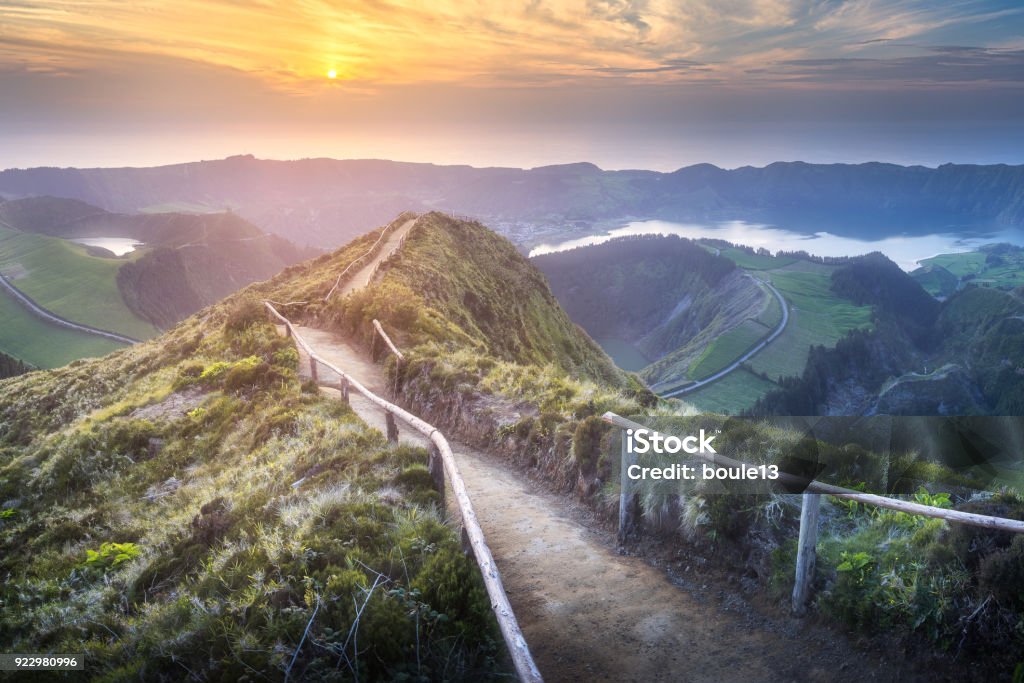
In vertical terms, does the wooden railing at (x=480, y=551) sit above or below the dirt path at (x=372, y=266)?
below

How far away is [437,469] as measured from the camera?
913 centimetres

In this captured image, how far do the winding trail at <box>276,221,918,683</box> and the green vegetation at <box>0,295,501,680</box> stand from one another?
158cm

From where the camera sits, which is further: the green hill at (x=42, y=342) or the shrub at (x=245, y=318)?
the green hill at (x=42, y=342)

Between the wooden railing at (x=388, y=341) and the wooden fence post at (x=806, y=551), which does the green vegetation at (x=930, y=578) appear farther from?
the wooden railing at (x=388, y=341)

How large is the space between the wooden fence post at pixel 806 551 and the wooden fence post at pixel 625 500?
2723 millimetres

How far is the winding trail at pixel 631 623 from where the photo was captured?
6.81 m

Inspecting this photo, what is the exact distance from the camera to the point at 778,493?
810 cm

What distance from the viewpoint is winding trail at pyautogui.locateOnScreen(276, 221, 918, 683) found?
6.81m

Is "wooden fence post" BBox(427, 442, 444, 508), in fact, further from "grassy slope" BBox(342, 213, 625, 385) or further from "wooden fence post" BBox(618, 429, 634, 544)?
"grassy slope" BBox(342, 213, 625, 385)

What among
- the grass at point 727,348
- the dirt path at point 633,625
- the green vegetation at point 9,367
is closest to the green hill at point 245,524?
the dirt path at point 633,625

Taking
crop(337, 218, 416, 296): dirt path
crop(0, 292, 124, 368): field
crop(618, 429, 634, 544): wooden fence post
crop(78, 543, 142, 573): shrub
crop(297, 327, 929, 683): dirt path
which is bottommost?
crop(0, 292, 124, 368): field

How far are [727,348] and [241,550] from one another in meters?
184

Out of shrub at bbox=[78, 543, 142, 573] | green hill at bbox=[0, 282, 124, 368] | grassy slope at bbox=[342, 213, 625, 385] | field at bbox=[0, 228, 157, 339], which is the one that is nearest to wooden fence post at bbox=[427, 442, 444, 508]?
shrub at bbox=[78, 543, 142, 573]

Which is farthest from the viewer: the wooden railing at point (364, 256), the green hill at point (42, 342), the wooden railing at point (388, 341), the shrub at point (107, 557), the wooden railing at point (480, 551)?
the green hill at point (42, 342)
